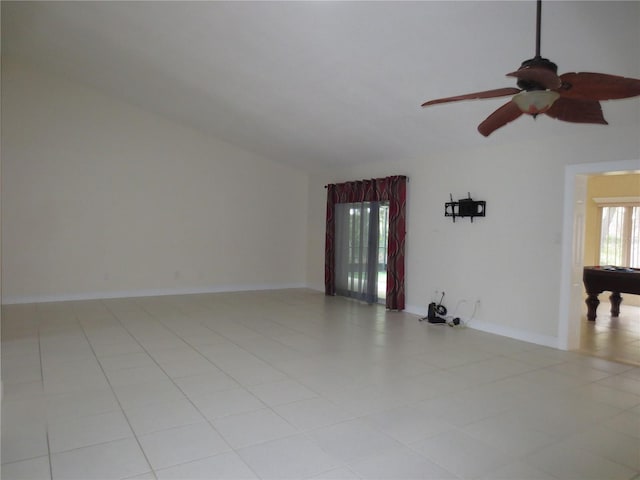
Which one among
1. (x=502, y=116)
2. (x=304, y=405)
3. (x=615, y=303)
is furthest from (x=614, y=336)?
(x=304, y=405)

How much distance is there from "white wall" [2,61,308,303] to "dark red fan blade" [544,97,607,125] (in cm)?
647

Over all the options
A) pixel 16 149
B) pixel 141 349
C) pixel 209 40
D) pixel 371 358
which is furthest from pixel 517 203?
pixel 16 149

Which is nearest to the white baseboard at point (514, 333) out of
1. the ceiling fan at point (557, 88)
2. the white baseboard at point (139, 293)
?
the ceiling fan at point (557, 88)

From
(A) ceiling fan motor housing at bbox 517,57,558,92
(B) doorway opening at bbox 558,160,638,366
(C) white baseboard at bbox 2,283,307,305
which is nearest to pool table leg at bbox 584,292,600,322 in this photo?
(B) doorway opening at bbox 558,160,638,366

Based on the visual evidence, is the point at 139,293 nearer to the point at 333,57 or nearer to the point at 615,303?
the point at 333,57

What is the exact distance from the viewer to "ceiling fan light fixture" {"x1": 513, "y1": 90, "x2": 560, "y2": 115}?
6.93 ft

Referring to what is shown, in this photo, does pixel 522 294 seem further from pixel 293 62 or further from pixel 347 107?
pixel 293 62

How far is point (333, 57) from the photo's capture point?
4160 mm

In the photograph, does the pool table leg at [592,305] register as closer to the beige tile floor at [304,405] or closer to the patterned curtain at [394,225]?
the beige tile floor at [304,405]

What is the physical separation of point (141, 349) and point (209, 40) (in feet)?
10.5

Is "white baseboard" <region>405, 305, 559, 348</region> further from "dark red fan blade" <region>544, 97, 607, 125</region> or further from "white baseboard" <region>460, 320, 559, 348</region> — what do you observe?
"dark red fan blade" <region>544, 97, 607, 125</region>

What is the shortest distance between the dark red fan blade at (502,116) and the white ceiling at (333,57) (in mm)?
913

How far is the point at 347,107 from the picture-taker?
524 cm

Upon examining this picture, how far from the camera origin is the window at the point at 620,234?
7.57 metres
